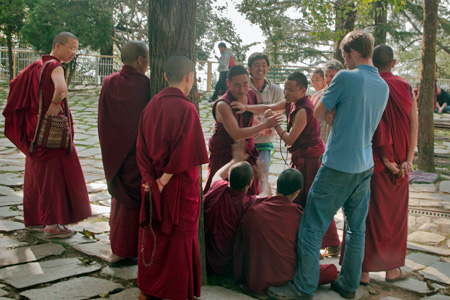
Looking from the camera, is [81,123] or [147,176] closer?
[147,176]

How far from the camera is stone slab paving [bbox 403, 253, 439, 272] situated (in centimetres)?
416

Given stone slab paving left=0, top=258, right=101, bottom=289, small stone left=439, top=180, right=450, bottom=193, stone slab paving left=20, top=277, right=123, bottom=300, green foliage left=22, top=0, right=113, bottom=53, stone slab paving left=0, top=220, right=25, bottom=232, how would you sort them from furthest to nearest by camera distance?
1. green foliage left=22, top=0, right=113, bottom=53
2. small stone left=439, top=180, right=450, bottom=193
3. stone slab paving left=0, top=220, right=25, bottom=232
4. stone slab paving left=0, top=258, right=101, bottom=289
5. stone slab paving left=20, top=277, right=123, bottom=300

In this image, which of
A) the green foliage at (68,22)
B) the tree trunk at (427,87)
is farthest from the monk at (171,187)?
the green foliage at (68,22)

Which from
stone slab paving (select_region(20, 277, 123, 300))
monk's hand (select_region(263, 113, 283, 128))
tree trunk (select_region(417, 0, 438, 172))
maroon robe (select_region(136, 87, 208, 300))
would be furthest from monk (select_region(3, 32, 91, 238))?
tree trunk (select_region(417, 0, 438, 172))

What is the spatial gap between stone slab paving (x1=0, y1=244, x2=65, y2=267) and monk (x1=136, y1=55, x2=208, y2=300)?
4.18 ft

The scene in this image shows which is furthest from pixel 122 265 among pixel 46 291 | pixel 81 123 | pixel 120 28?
pixel 120 28

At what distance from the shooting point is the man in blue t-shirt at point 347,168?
3.30m

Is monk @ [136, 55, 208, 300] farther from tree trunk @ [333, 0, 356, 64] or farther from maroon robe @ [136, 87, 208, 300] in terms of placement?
tree trunk @ [333, 0, 356, 64]

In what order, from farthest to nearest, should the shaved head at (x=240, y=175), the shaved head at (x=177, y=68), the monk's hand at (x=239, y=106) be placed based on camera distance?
1. the monk's hand at (x=239, y=106)
2. the shaved head at (x=240, y=175)
3. the shaved head at (x=177, y=68)

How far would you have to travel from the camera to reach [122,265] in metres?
3.92

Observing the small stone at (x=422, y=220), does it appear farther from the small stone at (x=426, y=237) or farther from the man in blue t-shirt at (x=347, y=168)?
the man in blue t-shirt at (x=347, y=168)

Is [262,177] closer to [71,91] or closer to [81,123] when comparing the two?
[81,123]

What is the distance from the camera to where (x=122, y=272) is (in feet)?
12.6

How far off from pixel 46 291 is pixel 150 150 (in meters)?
1.28
